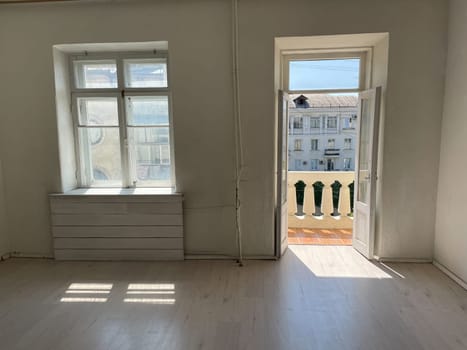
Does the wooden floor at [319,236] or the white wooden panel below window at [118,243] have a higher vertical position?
the white wooden panel below window at [118,243]

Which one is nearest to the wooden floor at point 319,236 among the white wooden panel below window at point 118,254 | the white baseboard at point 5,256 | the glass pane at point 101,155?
the white wooden panel below window at point 118,254

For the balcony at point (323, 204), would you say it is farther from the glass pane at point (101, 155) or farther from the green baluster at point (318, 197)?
the glass pane at point (101, 155)

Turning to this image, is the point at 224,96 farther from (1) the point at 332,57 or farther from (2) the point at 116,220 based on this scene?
(2) the point at 116,220

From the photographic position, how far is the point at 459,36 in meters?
2.74

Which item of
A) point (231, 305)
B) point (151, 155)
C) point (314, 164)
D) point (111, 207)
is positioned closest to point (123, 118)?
point (151, 155)

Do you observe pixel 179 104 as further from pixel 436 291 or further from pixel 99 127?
pixel 436 291

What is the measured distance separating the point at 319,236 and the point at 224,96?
7.77ft

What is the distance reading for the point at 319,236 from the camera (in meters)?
4.12

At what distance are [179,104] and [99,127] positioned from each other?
1142 millimetres

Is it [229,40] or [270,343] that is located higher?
[229,40]

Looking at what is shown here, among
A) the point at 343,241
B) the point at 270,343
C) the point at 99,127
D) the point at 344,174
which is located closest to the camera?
the point at 270,343

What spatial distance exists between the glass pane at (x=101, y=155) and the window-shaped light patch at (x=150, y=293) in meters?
1.43

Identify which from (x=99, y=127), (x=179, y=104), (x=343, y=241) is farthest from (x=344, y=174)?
(x=99, y=127)

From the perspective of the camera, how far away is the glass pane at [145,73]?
11.5ft
